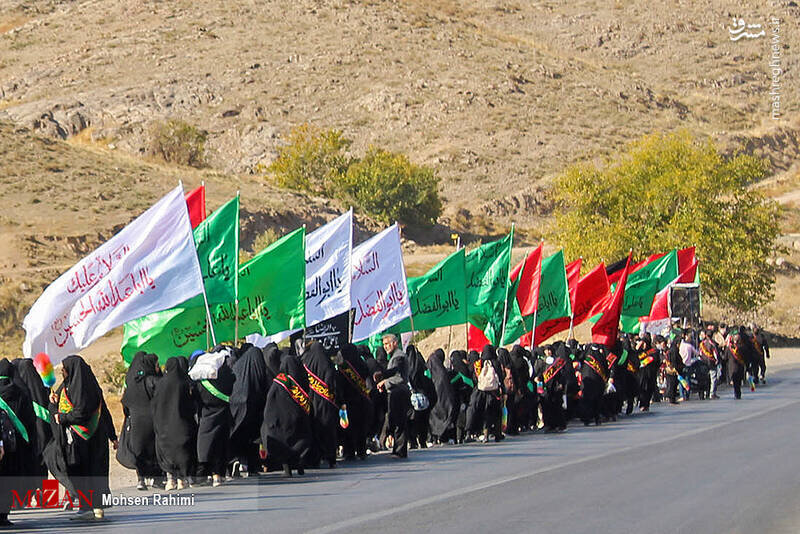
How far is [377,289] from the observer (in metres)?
18.5

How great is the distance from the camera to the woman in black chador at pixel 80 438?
1098cm

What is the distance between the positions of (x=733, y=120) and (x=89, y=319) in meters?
87.1

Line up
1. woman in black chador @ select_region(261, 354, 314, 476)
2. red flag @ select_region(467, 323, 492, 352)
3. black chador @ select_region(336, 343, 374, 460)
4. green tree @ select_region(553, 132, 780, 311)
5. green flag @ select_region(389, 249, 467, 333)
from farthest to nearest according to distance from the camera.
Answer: green tree @ select_region(553, 132, 780, 311) < red flag @ select_region(467, 323, 492, 352) < green flag @ select_region(389, 249, 467, 333) < black chador @ select_region(336, 343, 374, 460) < woman in black chador @ select_region(261, 354, 314, 476)

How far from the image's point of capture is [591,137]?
284ft

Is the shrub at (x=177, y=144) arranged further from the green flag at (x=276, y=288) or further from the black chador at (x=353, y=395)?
the black chador at (x=353, y=395)

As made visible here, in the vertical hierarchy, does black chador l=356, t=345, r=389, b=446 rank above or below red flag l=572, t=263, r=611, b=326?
below

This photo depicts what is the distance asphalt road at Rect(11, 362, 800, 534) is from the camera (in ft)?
34.6

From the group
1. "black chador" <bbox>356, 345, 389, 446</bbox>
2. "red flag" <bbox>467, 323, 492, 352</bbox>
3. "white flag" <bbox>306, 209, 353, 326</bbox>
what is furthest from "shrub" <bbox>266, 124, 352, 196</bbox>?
"black chador" <bbox>356, 345, 389, 446</bbox>

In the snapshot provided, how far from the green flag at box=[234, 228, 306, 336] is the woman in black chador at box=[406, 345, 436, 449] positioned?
1423 mm

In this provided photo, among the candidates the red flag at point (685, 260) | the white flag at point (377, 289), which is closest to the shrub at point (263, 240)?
the red flag at point (685, 260)

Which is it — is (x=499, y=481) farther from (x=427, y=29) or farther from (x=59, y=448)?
(x=427, y=29)

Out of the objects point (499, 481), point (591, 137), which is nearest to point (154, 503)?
point (499, 481)

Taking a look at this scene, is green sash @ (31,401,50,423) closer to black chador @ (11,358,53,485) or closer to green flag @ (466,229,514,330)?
black chador @ (11,358,53,485)

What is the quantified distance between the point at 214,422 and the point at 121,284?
1.70 m
